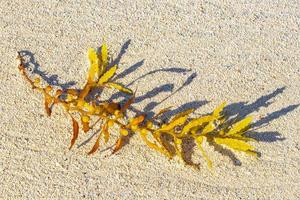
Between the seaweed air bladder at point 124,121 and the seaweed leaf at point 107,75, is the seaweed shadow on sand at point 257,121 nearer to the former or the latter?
the seaweed air bladder at point 124,121

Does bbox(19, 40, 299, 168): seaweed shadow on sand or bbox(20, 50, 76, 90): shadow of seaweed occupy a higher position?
bbox(19, 40, 299, 168): seaweed shadow on sand

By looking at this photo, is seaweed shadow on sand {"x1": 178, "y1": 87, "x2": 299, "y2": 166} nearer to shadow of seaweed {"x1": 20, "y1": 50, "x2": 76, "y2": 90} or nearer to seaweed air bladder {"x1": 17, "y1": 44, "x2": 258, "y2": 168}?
seaweed air bladder {"x1": 17, "y1": 44, "x2": 258, "y2": 168}

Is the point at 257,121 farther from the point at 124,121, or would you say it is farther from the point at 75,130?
the point at 75,130

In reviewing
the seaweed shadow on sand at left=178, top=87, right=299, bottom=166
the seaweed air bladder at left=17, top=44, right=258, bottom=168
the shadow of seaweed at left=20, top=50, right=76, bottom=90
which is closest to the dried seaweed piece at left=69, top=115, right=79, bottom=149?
the seaweed air bladder at left=17, top=44, right=258, bottom=168

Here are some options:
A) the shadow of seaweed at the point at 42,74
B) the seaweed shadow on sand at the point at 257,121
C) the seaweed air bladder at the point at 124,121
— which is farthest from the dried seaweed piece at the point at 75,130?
the seaweed shadow on sand at the point at 257,121

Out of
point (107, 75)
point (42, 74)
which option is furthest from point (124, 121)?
point (42, 74)
